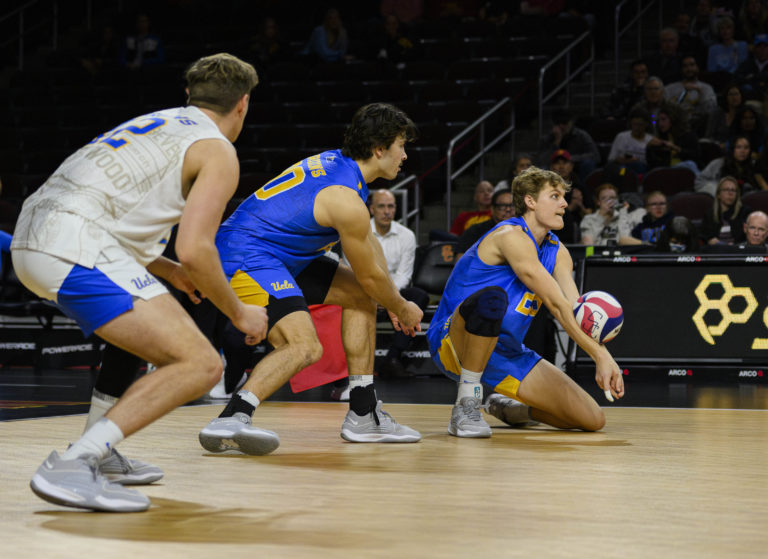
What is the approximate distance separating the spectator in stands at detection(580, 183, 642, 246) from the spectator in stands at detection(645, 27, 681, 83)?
10.1 feet

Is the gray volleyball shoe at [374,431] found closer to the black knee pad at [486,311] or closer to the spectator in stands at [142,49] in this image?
the black knee pad at [486,311]

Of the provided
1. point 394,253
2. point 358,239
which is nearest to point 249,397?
point 358,239

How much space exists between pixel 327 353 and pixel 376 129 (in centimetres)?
248

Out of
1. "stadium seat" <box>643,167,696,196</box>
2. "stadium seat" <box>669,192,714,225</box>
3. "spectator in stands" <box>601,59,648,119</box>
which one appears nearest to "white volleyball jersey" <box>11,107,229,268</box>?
"stadium seat" <box>669,192,714,225</box>

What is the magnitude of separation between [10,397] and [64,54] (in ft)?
32.8

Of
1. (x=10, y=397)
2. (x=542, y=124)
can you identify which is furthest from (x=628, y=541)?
(x=542, y=124)

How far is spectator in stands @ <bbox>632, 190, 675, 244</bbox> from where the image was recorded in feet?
29.1

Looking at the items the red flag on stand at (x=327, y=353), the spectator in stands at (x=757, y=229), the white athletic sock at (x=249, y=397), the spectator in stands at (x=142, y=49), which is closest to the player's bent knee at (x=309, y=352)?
the white athletic sock at (x=249, y=397)

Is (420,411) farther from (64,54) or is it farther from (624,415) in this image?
(64,54)

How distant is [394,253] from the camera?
351 inches

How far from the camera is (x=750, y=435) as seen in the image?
4633 millimetres

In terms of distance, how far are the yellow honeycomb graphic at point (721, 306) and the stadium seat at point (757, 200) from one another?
186cm

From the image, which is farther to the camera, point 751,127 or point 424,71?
point 424,71

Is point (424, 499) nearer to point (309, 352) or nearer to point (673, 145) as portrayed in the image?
point (309, 352)
